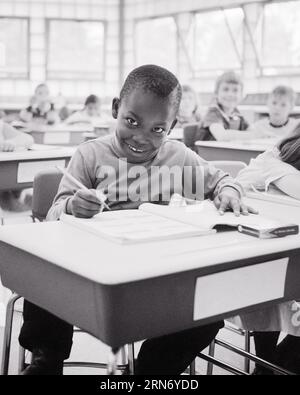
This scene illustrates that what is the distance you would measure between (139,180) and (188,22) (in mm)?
7544

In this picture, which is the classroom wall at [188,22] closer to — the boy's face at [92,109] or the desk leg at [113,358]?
the boy's face at [92,109]

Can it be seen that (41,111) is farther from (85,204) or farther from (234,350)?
(85,204)

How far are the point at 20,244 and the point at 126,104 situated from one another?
61 centimetres

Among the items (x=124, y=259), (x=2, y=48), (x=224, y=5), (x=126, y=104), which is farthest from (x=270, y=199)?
(x=2, y=48)

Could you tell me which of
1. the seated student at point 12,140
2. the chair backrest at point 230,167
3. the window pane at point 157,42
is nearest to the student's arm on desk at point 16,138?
the seated student at point 12,140

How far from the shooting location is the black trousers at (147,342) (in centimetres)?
127

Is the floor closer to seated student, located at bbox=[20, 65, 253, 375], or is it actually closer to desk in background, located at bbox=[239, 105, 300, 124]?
seated student, located at bbox=[20, 65, 253, 375]

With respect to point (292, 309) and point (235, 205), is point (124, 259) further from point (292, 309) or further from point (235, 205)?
point (292, 309)

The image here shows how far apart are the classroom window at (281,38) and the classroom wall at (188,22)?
131 mm

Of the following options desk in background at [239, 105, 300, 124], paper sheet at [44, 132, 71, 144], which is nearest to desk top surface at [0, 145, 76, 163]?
paper sheet at [44, 132, 71, 144]

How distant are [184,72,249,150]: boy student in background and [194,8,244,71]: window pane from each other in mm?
2909

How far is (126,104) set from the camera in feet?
5.01

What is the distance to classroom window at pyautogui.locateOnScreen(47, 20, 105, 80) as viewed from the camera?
9359mm

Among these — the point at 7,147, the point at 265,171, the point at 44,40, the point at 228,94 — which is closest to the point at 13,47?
the point at 44,40
